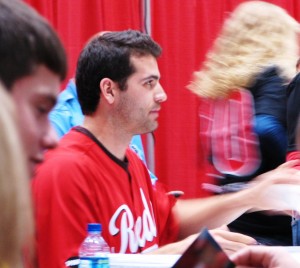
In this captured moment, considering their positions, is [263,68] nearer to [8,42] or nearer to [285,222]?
[285,222]

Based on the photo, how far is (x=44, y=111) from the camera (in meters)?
1.10

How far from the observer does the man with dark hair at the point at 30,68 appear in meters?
1.04

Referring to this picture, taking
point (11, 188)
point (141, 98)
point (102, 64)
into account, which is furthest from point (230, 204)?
point (11, 188)

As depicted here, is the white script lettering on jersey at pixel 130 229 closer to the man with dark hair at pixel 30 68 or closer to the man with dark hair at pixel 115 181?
the man with dark hair at pixel 115 181

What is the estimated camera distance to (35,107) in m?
1.07

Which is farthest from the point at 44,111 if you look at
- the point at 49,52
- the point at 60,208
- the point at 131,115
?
the point at 131,115

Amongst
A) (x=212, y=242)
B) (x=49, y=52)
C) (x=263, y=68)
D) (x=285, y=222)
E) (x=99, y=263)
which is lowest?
(x=285, y=222)

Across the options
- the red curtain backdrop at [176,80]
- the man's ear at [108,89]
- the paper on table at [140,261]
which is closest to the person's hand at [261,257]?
the paper on table at [140,261]

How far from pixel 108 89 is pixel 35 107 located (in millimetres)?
1203

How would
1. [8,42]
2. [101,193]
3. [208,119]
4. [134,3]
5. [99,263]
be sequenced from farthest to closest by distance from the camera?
1. [134,3]
2. [208,119]
3. [101,193]
4. [99,263]
5. [8,42]

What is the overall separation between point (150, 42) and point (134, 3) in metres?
1.59

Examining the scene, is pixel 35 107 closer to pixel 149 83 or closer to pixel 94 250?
pixel 94 250

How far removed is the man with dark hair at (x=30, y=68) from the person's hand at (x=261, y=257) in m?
0.55

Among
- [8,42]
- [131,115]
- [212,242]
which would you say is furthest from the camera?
[131,115]
